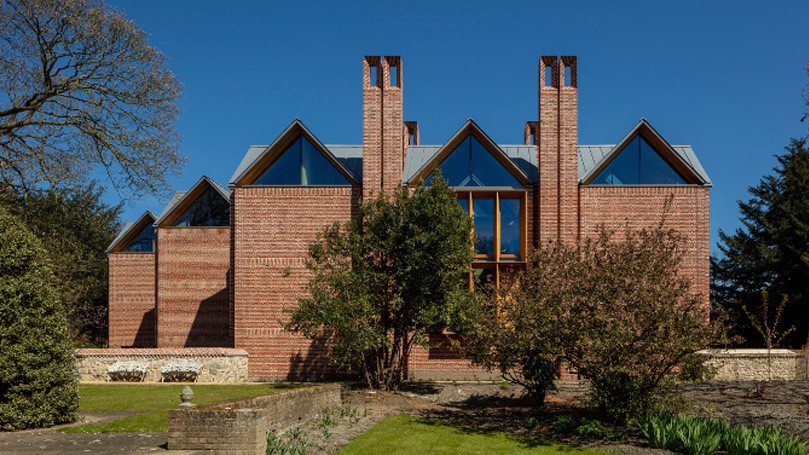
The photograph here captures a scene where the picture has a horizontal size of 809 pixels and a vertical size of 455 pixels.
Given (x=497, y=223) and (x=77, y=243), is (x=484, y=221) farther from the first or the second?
(x=77, y=243)

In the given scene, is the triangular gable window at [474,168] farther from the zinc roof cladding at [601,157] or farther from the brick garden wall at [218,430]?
the brick garden wall at [218,430]

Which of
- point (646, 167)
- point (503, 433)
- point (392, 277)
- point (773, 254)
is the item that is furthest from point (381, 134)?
point (773, 254)

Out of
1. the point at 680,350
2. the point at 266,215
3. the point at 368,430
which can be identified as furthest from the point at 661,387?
the point at 266,215

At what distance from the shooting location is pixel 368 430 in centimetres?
Result: 1354

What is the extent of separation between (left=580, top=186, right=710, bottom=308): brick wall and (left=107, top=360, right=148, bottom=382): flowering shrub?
45.4 ft

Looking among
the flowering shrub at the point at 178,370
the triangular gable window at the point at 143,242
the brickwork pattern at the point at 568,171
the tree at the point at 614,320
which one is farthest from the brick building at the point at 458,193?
the triangular gable window at the point at 143,242

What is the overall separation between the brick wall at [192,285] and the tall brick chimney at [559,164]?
12.2 m

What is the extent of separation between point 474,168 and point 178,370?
422 inches

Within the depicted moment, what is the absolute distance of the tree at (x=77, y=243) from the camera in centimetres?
2197

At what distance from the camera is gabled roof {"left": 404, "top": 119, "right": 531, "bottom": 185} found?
22.2 m

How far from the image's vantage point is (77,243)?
1147 inches

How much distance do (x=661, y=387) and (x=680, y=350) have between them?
1818 mm

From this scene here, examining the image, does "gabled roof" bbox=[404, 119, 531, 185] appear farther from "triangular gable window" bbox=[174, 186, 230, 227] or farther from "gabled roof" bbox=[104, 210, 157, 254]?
"gabled roof" bbox=[104, 210, 157, 254]

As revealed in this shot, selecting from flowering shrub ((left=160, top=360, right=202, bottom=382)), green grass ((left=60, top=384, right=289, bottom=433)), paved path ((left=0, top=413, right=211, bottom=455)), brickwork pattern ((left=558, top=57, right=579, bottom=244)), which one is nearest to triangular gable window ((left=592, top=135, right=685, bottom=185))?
brickwork pattern ((left=558, top=57, right=579, bottom=244))
